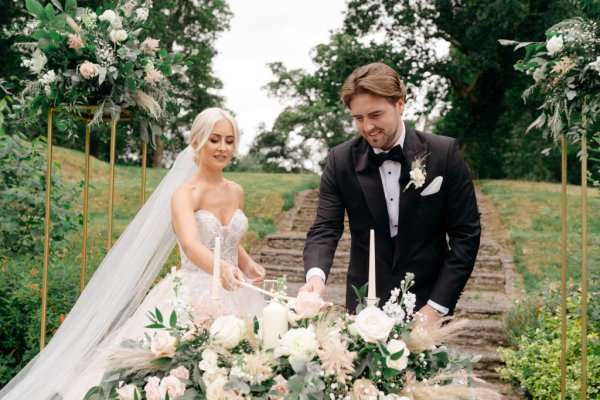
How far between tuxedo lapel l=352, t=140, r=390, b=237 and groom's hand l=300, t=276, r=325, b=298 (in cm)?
50

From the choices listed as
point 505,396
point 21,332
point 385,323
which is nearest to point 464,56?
point 505,396

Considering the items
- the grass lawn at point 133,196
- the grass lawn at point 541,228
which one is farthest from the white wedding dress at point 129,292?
the grass lawn at point 541,228

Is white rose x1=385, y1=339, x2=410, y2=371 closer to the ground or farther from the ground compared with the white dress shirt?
closer to the ground

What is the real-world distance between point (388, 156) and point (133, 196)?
35.1ft

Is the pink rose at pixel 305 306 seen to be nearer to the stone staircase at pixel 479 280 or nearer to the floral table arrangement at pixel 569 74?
the floral table arrangement at pixel 569 74

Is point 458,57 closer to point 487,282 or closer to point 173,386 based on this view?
point 487,282

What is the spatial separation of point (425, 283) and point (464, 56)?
15.9m

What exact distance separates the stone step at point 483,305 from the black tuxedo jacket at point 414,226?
406 cm

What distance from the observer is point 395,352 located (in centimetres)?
174

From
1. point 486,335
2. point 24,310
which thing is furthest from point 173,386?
point 486,335

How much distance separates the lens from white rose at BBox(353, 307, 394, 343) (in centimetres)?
174

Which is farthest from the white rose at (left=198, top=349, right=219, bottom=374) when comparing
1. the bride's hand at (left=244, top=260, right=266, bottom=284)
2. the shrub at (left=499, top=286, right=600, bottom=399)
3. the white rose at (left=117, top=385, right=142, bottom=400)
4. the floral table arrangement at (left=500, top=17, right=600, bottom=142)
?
the shrub at (left=499, top=286, right=600, bottom=399)

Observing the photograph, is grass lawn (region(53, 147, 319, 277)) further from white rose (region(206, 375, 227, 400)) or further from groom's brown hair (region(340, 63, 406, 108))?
white rose (region(206, 375, 227, 400))

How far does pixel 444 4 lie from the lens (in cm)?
1719
